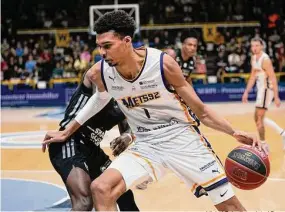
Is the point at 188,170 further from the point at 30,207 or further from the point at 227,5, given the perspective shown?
the point at 227,5

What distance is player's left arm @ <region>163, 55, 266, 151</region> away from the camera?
3.59 m

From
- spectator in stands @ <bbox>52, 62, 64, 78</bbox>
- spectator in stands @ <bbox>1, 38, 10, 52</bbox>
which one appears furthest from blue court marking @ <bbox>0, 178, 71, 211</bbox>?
spectator in stands @ <bbox>1, 38, 10, 52</bbox>

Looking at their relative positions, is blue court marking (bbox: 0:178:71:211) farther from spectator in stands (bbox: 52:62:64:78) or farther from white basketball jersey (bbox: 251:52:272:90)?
spectator in stands (bbox: 52:62:64:78)

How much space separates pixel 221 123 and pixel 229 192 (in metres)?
0.46

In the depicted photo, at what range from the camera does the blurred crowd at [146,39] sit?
20219 millimetres

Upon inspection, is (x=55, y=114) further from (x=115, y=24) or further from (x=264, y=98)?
(x=115, y=24)

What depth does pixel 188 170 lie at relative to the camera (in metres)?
3.63

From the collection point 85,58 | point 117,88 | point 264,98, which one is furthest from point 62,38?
point 117,88

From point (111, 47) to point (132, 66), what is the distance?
202 mm

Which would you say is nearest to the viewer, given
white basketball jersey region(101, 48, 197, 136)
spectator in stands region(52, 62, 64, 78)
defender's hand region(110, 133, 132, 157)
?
white basketball jersey region(101, 48, 197, 136)

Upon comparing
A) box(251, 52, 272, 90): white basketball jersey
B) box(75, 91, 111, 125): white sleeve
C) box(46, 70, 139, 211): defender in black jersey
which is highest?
box(75, 91, 111, 125): white sleeve

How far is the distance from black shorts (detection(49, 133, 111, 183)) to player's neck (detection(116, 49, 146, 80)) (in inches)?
31.9

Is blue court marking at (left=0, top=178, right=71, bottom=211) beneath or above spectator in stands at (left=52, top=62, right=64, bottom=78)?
above

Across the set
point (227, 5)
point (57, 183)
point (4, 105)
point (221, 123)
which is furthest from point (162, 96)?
point (227, 5)
